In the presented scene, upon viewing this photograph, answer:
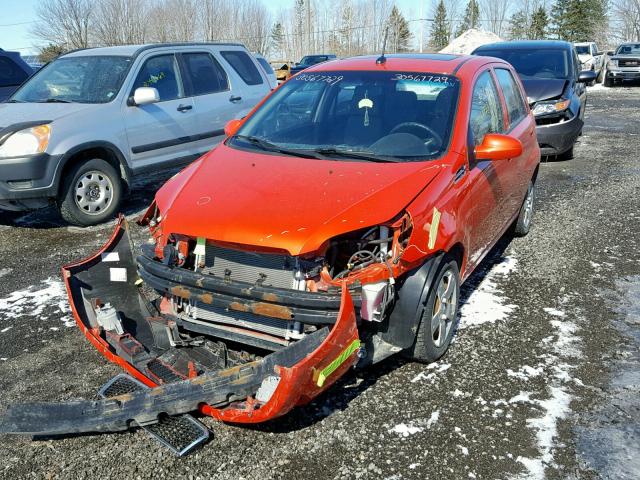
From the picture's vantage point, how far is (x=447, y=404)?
3.36 meters

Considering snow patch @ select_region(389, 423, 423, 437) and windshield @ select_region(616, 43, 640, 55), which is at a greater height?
windshield @ select_region(616, 43, 640, 55)

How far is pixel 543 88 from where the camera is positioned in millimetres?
9500

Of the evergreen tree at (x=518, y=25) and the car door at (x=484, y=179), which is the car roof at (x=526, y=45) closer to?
the car door at (x=484, y=179)

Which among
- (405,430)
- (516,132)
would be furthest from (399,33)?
(405,430)

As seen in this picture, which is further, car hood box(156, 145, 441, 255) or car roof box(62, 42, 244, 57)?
car roof box(62, 42, 244, 57)

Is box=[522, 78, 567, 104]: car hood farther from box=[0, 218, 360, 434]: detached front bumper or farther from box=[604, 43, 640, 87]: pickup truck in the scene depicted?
box=[604, 43, 640, 87]: pickup truck

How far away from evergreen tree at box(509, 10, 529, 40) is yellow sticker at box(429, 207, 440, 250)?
235 feet

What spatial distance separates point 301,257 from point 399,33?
65618mm

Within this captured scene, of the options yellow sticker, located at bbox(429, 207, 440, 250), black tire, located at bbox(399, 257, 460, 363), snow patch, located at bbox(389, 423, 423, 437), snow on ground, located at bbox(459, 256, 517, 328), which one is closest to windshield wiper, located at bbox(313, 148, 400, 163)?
yellow sticker, located at bbox(429, 207, 440, 250)

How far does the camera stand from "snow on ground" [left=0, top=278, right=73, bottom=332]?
4.47m

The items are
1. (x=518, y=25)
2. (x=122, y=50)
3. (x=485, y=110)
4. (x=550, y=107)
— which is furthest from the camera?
(x=518, y=25)

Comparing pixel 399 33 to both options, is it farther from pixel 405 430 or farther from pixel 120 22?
pixel 405 430

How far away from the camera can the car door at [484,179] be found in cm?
404

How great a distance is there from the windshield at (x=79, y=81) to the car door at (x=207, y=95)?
2.90ft
